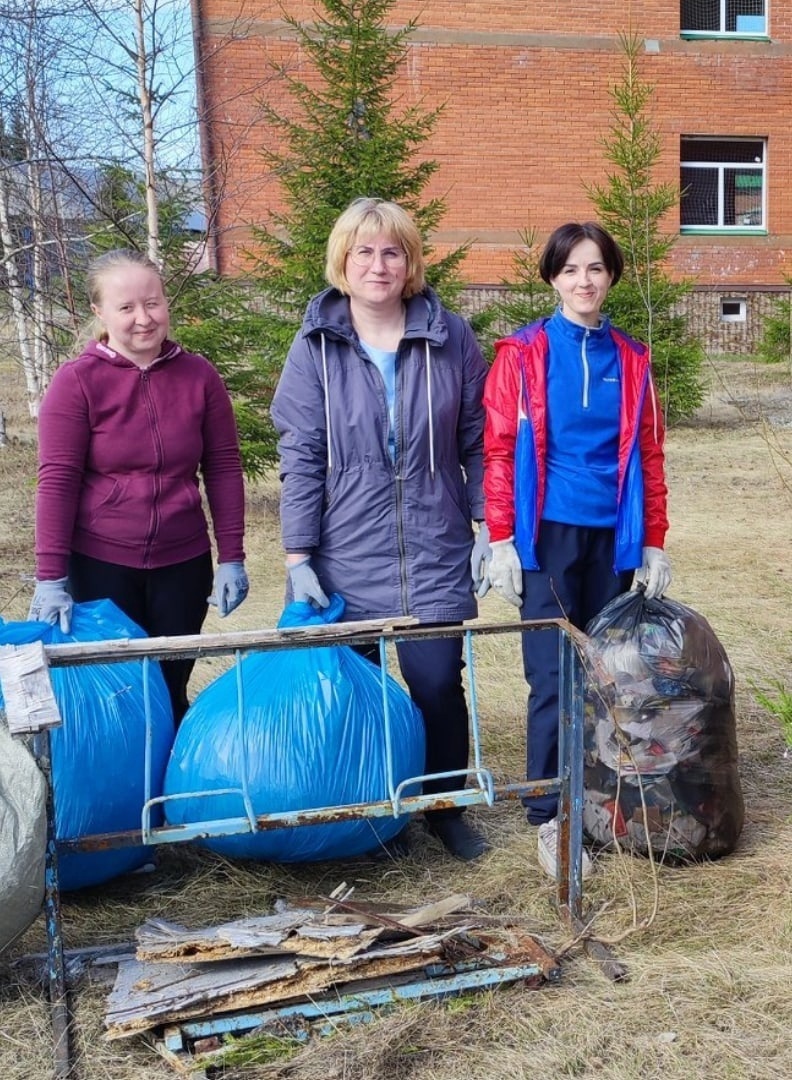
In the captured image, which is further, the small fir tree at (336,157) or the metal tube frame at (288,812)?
the small fir tree at (336,157)

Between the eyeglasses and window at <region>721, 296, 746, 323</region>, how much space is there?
16.6 metres

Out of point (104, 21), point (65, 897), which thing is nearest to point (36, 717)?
point (65, 897)

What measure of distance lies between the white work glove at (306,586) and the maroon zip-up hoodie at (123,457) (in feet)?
1.08

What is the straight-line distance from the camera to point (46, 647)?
2.18m

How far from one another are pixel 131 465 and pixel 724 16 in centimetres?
1858

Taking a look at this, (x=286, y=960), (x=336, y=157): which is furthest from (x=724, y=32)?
(x=286, y=960)

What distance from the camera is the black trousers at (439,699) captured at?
2.84 m

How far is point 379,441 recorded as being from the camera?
272 centimetres

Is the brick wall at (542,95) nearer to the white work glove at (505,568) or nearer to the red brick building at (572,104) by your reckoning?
the red brick building at (572,104)

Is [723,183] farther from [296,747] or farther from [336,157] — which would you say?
[296,747]

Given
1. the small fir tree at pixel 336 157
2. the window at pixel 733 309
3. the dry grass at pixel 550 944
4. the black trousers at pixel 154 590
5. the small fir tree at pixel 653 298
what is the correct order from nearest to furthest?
the dry grass at pixel 550 944 < the black trousers at pixel 154 590 < the small fir tree at pixel 336 157 < the small fir tree at pixel 653 298 < the window at pixel 733 309

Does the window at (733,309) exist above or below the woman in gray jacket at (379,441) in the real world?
above

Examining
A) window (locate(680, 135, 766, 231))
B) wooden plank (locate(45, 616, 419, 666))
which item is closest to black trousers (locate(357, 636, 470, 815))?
wooden plank (locate(45, 616, 419, 666))

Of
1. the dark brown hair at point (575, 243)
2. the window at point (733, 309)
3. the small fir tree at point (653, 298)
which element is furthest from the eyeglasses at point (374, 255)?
the window at point (733, 309)
